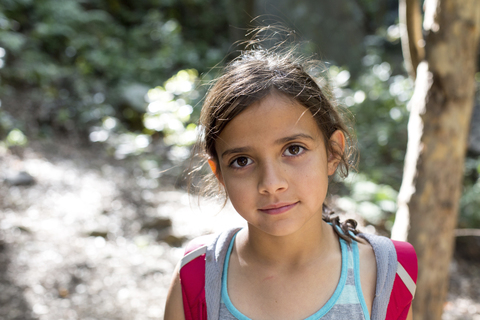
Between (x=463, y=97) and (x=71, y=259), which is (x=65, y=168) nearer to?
(x=71, y=259)

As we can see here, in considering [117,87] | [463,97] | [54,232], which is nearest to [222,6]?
[117,87]

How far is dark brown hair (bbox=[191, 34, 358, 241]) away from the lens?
1185mm

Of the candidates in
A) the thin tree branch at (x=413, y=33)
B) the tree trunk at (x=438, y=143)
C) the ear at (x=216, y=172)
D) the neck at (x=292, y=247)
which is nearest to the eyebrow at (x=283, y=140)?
the ear at (x=216, y=172)

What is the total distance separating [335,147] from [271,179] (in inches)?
12.6

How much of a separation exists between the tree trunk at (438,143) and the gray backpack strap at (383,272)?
0.76 m

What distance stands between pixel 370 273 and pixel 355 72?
7.63 metres

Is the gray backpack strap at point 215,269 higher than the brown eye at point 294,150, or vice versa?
the brown eye at point 294,150

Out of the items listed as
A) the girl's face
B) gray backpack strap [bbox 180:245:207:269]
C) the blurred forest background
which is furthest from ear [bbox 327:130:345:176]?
gray backpack strap [bbox 180:245:207:269]

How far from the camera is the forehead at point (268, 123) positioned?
1139mm

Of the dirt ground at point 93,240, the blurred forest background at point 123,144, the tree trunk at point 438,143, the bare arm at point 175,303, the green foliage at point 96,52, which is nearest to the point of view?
the bare arm at point 175,303

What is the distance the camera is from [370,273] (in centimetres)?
120

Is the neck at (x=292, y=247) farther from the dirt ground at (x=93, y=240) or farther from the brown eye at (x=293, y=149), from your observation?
the dirt ground at (x=93, y=240)

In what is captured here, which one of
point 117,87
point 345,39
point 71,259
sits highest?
point 345,39

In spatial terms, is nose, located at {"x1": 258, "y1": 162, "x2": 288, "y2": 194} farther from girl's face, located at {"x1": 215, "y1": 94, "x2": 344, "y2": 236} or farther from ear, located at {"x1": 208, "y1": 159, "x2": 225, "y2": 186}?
ear, located at {"x1": 208, "y1": 159, "x2": 225, "y2": 186}
